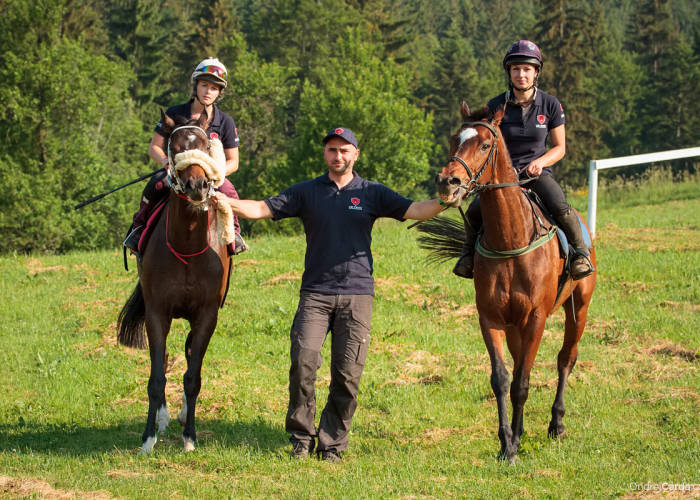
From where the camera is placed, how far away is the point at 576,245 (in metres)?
7.13

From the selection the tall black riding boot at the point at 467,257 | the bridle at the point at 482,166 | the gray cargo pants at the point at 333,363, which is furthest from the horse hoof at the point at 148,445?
the bridle at the point at 482,166

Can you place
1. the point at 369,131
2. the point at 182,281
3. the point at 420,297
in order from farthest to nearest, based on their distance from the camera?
the point at 369,131 → the point at 420,297 → the point at 182,281

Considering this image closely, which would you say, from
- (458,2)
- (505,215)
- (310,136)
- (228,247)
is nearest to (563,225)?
(505,215)

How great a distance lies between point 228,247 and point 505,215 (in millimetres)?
2727

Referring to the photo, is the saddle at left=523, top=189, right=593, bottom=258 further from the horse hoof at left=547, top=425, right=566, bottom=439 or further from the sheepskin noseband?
the sheepskin noseband

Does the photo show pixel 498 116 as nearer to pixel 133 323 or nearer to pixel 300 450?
pixel 300 450

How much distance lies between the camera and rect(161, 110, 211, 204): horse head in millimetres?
5691

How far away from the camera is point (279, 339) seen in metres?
10.4

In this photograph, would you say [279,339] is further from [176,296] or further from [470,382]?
[176,296]

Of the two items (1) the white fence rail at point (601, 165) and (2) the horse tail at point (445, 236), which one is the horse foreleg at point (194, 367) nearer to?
(2) the horse tail at point (445, 236)

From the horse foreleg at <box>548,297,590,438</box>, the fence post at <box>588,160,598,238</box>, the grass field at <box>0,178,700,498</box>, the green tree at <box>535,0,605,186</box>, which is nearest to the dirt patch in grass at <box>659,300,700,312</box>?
the grass field at <box>0,178,700,498</box>

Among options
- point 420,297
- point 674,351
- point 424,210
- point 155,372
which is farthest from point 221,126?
point 674,351

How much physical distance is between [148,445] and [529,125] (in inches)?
178

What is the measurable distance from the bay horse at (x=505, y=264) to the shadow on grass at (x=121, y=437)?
2.15m
